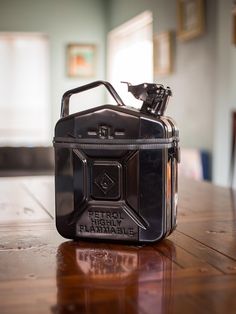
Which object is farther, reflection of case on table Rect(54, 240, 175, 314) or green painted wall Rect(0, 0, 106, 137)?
green painted wall Rect(0, 0, 106, 137)

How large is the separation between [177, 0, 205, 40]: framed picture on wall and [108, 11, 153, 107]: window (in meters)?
0.72

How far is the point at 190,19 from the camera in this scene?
4113mm

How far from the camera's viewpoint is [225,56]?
3.74 m

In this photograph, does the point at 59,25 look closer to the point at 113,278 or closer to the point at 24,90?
the point at 24,90

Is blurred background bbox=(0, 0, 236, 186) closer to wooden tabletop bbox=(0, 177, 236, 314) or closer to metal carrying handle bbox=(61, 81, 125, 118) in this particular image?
wooden tabletop bbox=(0, 177, 236, 314)

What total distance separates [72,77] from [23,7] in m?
0.98

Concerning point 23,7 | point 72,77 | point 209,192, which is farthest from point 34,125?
point 209,192

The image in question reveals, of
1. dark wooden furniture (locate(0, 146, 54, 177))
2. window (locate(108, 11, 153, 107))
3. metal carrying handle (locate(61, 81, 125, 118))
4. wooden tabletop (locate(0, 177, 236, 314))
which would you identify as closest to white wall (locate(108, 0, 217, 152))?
window (locate(108, 11, 153, 107))

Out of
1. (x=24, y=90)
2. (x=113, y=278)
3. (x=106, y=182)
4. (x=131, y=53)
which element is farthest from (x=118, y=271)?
(x=24, y=90)

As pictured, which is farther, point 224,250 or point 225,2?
point 225,2

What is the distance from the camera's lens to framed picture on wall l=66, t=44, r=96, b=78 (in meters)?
6.45

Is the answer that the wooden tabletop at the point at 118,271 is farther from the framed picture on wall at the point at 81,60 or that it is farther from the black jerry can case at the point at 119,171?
the framed picture on wall at the point at 81,60

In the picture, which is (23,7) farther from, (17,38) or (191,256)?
(191,256)

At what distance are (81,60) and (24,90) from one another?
2.53 feet
